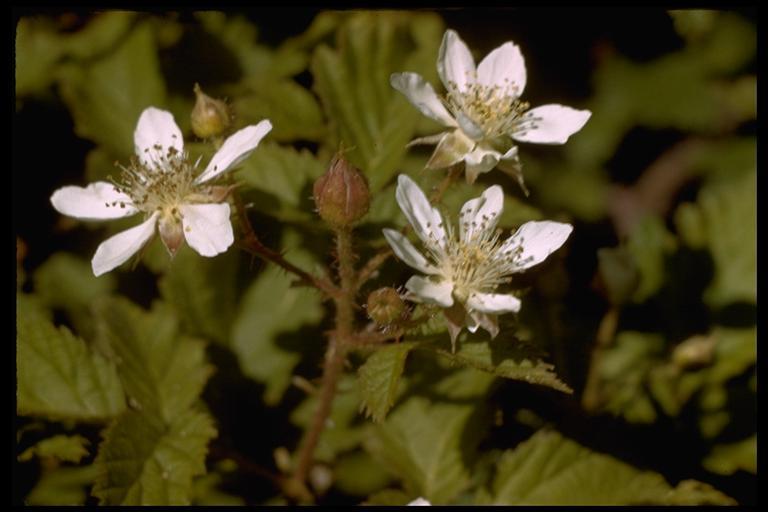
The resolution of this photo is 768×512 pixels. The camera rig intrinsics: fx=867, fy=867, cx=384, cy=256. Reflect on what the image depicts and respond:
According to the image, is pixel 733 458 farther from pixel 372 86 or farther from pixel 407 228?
pixel 372 86

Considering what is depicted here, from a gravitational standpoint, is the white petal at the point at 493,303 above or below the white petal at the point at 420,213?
below

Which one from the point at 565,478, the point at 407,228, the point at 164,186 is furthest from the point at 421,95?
the point at 565,478

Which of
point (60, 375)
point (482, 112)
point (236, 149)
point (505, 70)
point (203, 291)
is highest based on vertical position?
point (505, 70)

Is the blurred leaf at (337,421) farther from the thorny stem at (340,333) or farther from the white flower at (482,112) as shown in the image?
the white flower at (482,112)

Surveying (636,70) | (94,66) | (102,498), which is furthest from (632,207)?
(102,498)

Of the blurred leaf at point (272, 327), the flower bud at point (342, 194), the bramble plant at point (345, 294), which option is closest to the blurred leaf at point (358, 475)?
the bramble plant at point (345, 294)
